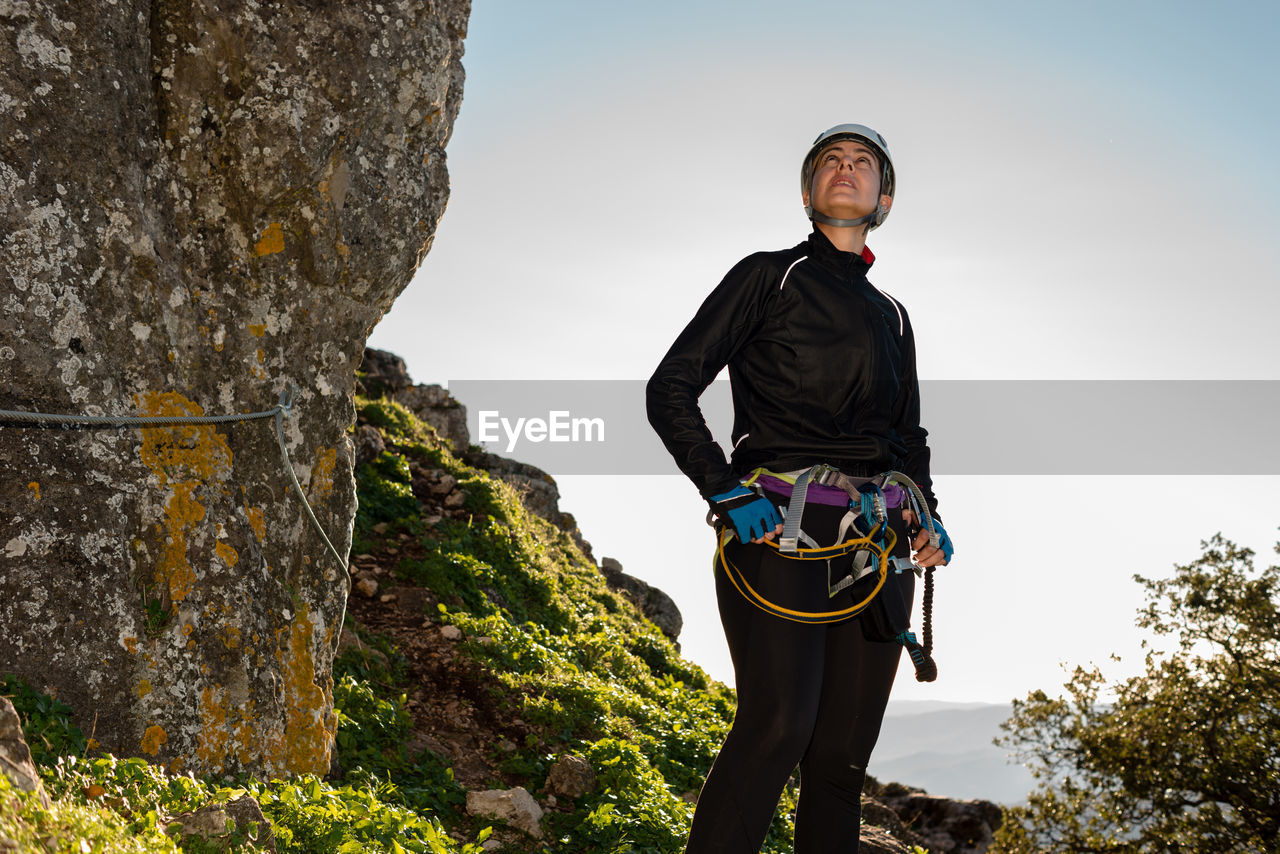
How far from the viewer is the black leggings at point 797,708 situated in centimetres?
314

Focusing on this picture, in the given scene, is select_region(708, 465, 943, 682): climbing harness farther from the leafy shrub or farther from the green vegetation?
the leafy shrub

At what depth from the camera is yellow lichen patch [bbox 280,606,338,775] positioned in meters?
4.75

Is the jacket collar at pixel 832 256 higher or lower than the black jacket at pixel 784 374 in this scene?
higher

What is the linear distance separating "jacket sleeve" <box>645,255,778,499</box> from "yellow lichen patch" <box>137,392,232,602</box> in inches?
84.7

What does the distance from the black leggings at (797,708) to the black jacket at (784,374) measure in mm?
286

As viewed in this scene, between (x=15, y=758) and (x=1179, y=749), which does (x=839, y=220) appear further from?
(x=1179, y=749)

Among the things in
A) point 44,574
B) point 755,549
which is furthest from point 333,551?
point 755,549

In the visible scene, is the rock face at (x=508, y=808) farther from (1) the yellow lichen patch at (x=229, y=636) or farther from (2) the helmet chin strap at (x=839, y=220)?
(2) the helmet chin strap at (x=839, y=220)

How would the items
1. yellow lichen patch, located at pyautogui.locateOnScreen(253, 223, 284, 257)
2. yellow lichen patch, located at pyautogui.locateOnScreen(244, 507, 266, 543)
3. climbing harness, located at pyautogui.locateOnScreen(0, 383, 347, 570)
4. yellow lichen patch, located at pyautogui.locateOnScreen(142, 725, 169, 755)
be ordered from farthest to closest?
yellow lichen patch, located at pyautogui.locateOnScreen(253, 223, 284, 257) → yellow lichen patch, located at pyautogui.locateOnScreen(244, 507, 266, 543) → yellow lichen patch, located at pyautogui.locateOnScreen(142, 725, 169, 755) → climbing harness, located at pyautogui.locateOnScreen(0, 383, 347, 570)

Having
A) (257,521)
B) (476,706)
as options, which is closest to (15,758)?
(257,521)

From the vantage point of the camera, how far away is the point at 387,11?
16.9ft

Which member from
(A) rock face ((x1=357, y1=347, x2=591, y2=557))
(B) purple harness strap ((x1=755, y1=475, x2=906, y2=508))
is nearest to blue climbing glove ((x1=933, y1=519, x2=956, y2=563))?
(B) purple harness strap ((x1=755, y1=475, x2=906, y2=508))

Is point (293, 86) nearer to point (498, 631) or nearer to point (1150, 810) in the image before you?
point (498, 631)

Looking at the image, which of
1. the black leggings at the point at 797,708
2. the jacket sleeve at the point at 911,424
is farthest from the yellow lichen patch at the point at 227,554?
the jacket sleeve at the point at 911,424
